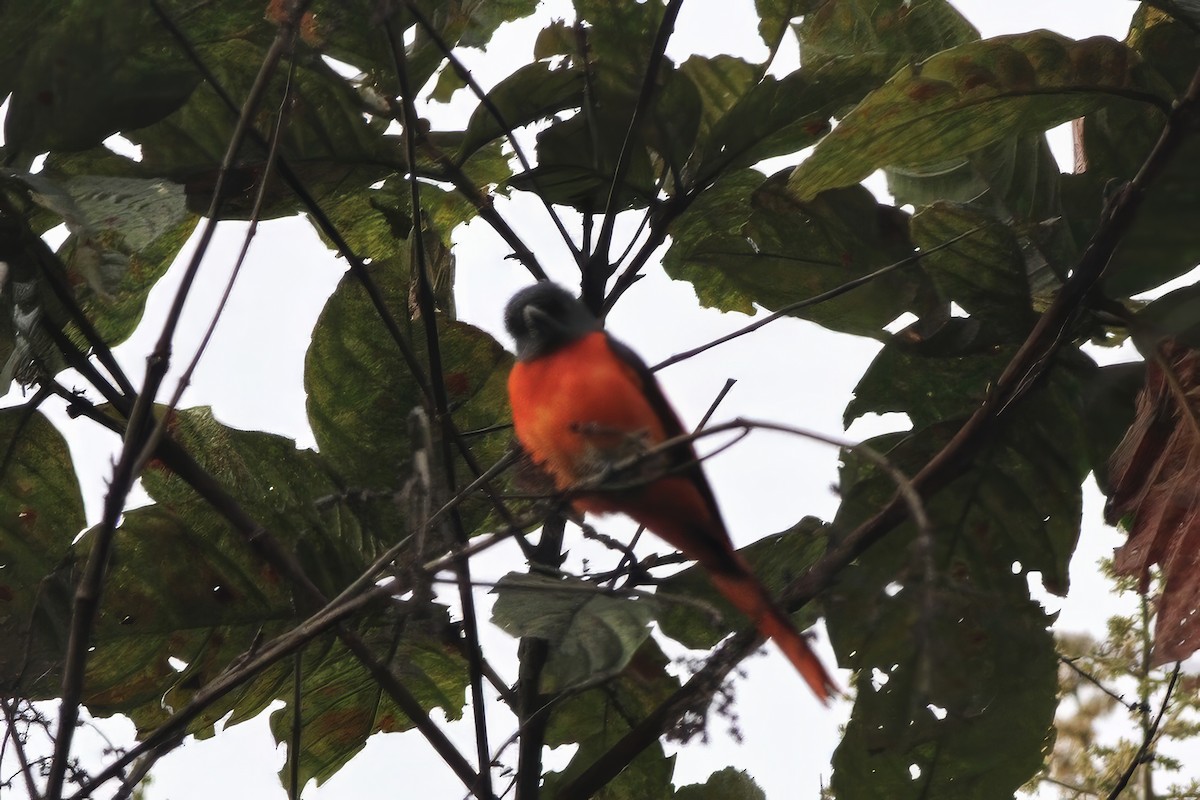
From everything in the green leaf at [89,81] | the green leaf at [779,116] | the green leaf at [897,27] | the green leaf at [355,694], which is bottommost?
the green leaf at [355,694]

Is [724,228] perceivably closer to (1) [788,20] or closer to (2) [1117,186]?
(1) [788,20]

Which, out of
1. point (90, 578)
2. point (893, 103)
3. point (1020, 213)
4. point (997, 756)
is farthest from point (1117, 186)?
point (90, 578)

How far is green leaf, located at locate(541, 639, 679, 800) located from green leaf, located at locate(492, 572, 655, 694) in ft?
2.02

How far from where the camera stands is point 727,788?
263cm

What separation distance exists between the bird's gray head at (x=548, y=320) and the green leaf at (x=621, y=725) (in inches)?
46.5

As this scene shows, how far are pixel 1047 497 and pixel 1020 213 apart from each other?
60cm

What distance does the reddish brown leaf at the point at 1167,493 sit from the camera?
2025 millimetres

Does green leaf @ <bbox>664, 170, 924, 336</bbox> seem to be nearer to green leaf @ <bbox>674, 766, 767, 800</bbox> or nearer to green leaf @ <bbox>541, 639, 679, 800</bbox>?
green leaf @ <bbox>541, 639, 679, 800</bbox>

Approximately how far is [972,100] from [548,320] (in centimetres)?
176

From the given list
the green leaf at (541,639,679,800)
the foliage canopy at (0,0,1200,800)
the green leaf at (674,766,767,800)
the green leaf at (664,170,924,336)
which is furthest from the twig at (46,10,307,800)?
the green leaf at (674,766,767,800)

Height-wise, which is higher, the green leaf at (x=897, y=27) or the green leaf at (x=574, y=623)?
the green leaf at (x=897, y=27)

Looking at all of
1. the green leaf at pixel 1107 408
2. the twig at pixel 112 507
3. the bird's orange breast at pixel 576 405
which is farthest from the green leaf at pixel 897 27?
the twig at pixel 112 507

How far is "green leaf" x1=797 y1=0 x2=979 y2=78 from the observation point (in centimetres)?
284

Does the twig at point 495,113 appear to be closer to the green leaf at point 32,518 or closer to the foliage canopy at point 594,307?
the foliage canopy at point 594,307
